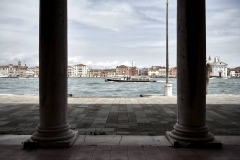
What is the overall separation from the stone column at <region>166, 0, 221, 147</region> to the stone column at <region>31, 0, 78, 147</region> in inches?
90.9

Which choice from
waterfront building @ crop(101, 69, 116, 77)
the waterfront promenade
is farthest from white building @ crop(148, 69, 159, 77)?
the waterfront promenade

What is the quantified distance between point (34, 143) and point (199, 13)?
158 inches

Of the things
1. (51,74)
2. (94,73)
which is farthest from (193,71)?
(94,73)

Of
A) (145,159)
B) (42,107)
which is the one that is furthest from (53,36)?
(145,159)

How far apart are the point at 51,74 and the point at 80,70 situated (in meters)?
186

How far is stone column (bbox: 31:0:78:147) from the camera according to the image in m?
4.12

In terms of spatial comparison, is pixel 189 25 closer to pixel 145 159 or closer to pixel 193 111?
pixel 193 111

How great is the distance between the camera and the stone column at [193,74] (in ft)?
13.6

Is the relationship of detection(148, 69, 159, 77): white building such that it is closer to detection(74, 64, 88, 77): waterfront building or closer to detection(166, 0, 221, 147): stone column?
detection(74, 64, 88, 77): waterfront building

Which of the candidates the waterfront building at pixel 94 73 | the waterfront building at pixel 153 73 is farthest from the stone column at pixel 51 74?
the waterfront building at pixel 94 73

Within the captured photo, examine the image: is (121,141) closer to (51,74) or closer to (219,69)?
(51,74)

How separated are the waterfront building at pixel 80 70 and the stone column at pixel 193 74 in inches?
7265

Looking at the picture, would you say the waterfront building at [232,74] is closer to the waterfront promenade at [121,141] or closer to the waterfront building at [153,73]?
the waterfront building at [153,73]

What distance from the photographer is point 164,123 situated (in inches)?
249
